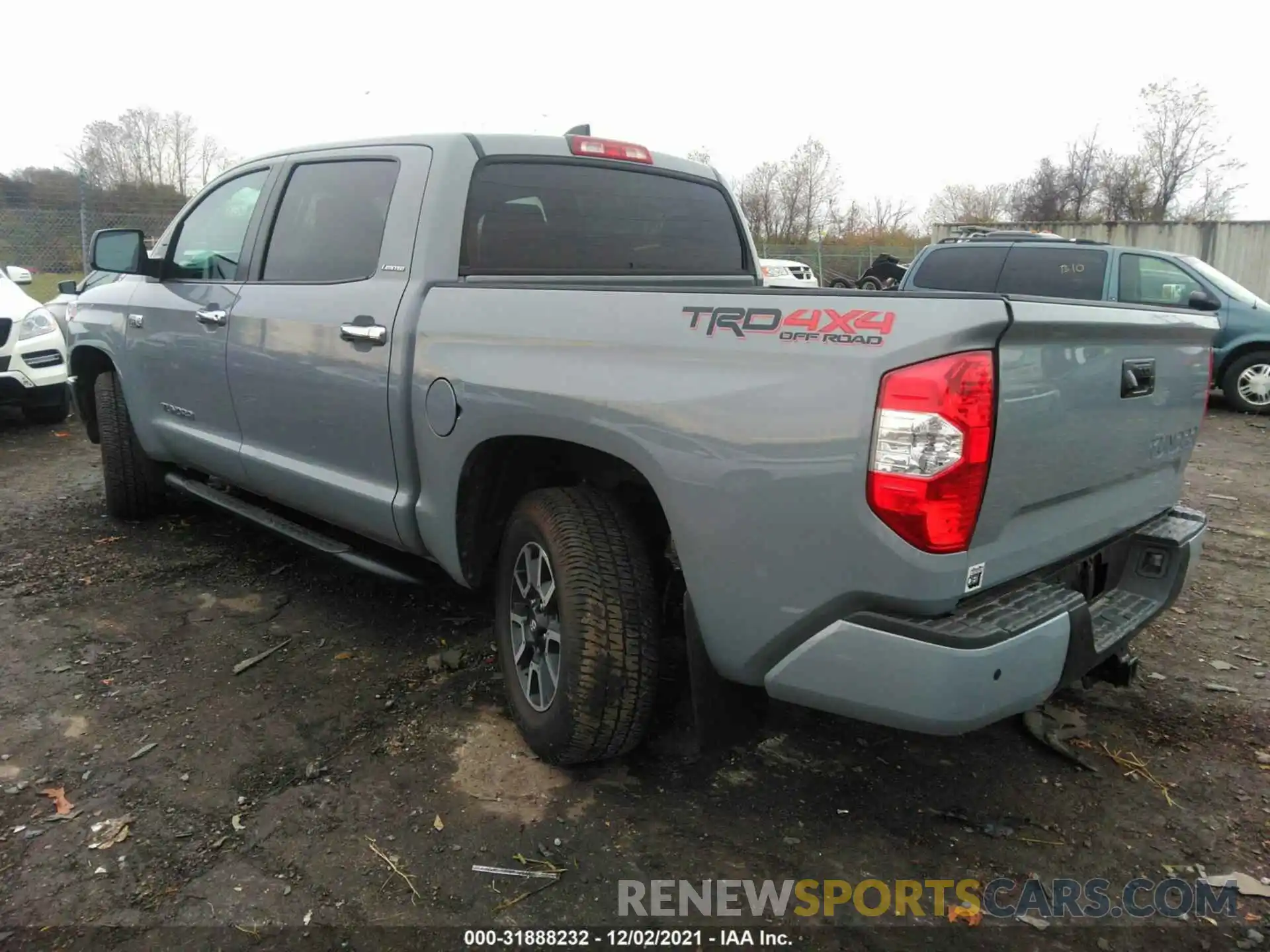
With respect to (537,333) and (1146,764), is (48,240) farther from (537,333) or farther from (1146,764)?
(1146,764)

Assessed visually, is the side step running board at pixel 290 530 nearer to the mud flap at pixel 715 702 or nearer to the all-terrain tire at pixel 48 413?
the mud flap at pixel 715 702

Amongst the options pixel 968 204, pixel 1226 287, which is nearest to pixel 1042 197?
pixel 968 204

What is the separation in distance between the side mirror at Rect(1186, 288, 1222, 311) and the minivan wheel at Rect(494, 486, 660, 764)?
8502 millimetres

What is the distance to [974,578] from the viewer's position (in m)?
2.06

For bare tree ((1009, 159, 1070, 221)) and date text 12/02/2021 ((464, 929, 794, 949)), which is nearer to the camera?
date text 12/02/2021 ((464, 929, 794, 949))

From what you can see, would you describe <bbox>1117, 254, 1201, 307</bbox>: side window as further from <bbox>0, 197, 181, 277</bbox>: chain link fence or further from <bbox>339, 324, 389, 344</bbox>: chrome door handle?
<bbox>0, 197, 181, 277</bbox>: chain link fence

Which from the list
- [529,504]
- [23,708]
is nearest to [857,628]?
[529,504]

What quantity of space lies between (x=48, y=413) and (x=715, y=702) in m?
8.43

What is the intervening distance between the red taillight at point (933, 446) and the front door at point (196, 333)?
9.98ft

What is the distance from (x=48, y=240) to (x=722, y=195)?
46.3ft

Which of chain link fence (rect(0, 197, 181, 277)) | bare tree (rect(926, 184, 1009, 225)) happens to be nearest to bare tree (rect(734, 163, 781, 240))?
bare tree (rect(926, 184, 1009, 225))

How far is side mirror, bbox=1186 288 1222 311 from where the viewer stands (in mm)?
9177

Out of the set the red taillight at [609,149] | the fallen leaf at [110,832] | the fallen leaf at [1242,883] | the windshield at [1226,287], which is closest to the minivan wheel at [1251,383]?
the windshield at [1226,287]
